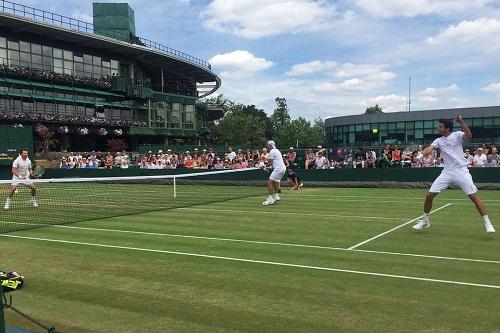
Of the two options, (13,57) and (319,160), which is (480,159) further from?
(13,57)

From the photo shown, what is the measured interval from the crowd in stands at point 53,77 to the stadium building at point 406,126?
1196 inches

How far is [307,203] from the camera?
16.8 m

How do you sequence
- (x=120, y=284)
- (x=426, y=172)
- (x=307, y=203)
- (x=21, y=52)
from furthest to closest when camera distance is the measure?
(x=21, y=52), (x=426, y=172), (x=307, y=203), (x=120, y=284)

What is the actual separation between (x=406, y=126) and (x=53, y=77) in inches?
1690

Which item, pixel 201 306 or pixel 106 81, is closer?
pixel 201 306

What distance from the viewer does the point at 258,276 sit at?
23.0 feet

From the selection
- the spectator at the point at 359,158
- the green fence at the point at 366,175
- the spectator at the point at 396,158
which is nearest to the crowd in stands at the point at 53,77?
the green fence at the point at 366,175

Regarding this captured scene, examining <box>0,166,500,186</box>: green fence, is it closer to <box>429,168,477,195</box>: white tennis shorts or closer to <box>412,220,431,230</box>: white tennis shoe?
<box>412,220,431,230</box>: white tennis shoe

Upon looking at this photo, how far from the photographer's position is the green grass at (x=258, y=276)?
5.27 meters

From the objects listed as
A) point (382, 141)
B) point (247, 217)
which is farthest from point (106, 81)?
point (247, 217)

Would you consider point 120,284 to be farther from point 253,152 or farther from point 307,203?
point 253,152

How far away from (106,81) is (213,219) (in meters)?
52.8

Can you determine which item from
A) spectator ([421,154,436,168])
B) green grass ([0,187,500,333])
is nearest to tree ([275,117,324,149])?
spectator ([421,154,436,168])

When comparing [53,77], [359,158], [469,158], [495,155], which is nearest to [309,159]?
[359,158]
